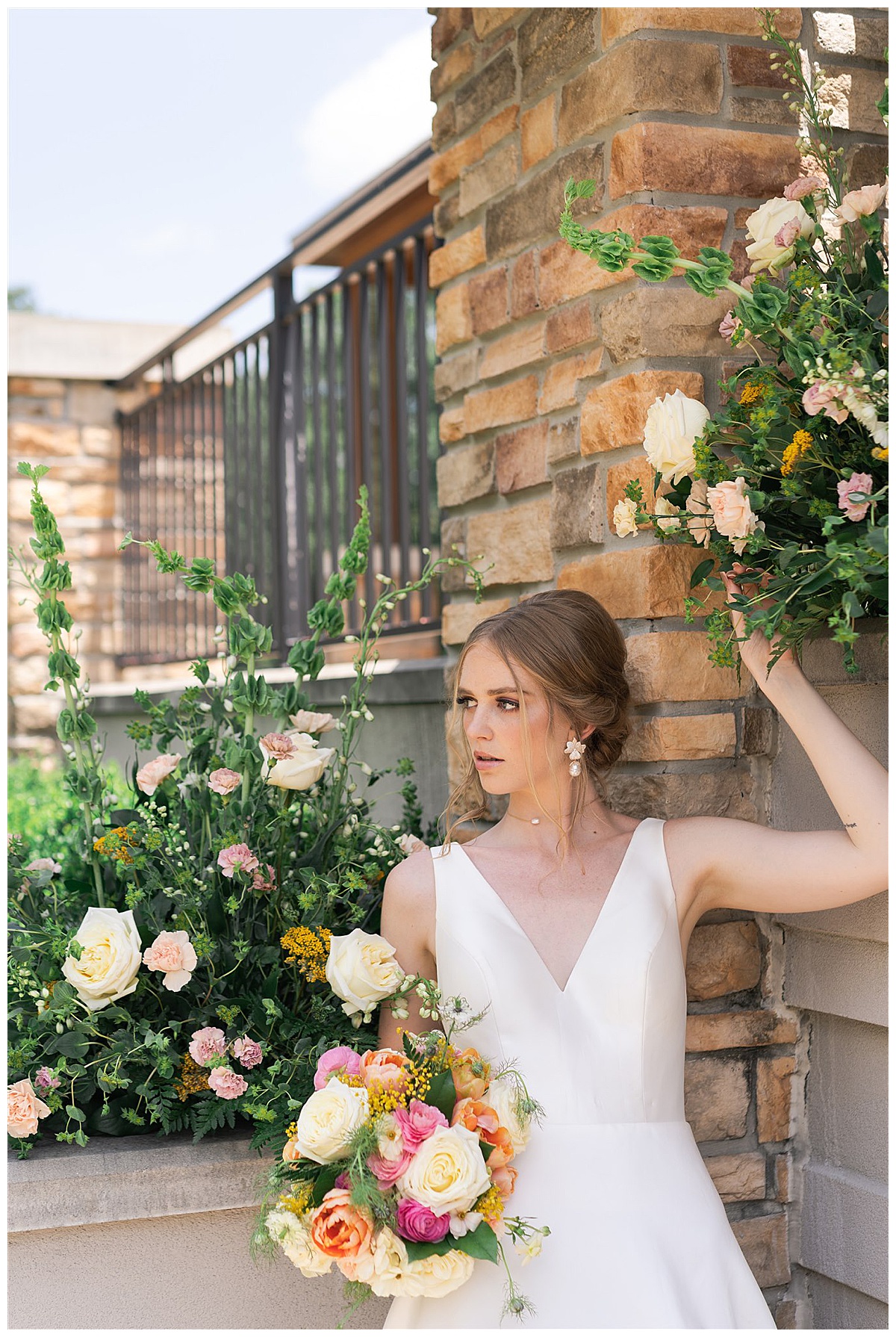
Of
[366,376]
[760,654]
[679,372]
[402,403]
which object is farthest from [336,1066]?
[366,376]

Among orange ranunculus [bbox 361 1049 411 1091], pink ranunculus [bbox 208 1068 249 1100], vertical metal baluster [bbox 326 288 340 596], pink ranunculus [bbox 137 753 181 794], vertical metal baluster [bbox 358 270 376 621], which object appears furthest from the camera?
vertical metal baluster [bbox 326 288 340 596]

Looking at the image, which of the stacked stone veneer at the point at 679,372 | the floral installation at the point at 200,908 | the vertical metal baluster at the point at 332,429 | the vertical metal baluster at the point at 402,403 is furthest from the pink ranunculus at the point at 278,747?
the vertical metal baluster at the point at 332,429

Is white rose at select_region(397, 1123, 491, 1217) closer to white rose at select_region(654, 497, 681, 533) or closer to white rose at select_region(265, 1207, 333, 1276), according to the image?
white rose at select_region(265, 1207, 333, 1276)

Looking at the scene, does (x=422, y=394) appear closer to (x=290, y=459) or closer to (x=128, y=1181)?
(x=290, y=459)

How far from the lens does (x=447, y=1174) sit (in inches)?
57.7

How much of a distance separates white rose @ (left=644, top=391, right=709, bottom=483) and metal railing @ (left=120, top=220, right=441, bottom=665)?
1794mm

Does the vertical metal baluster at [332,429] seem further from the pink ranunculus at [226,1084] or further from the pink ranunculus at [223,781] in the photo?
the pink ranunculus at [226,1084]

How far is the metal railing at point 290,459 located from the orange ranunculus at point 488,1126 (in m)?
2.11

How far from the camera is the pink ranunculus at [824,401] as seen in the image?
1.49 metres

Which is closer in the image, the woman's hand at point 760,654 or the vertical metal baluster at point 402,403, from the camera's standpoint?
the woman's hand at point 760,654

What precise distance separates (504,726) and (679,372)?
0.67 metres

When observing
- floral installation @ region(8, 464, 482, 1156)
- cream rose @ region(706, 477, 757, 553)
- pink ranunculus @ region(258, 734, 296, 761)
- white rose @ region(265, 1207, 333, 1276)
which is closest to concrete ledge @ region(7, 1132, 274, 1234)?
floral installation @ region(8, 464, 482, 1156)

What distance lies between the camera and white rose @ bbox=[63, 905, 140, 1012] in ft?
6.17

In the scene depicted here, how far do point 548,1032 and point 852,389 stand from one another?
3.22 feet
